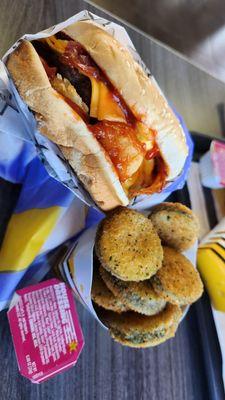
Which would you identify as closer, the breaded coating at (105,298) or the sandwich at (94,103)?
the sandwich at (94,103)

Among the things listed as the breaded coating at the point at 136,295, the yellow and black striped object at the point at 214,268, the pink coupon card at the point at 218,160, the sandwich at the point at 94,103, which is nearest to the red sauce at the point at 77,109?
the sandwich at the point at 94,103

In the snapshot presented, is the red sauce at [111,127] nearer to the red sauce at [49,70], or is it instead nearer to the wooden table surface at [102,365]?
the red sauce at [49,70]

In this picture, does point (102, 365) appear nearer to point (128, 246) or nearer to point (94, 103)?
point (128, 246)

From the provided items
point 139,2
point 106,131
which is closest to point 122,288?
point 106,131

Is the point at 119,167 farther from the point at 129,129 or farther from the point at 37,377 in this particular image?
the point at 37,377

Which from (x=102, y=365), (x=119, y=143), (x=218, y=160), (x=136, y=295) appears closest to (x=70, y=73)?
(x=119, y=143)
